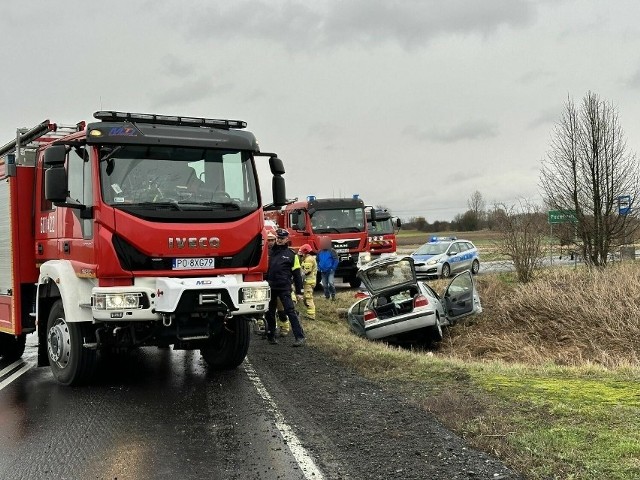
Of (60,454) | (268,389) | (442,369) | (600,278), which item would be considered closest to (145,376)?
(268,389)

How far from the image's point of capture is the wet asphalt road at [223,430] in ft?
14.6

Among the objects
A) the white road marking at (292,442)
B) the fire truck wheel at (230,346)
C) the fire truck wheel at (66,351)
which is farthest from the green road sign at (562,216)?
the fire truck wheel at (66,351)

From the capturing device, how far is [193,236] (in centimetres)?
654

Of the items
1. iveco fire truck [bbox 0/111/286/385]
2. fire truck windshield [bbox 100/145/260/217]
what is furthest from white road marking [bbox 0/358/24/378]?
fire truck windshield [bbox 100/145/260/217]

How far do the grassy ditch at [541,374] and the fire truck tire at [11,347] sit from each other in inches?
184

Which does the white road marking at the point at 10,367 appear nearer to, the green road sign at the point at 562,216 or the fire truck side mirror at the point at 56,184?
the fire truck side mirror at the point at 56,184

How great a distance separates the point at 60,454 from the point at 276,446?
5.73 ft

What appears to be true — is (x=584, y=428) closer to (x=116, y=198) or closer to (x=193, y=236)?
(x=193, y=236)

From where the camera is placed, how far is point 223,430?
5426 mm

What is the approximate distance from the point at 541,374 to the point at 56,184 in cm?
619

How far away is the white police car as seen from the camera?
78.4 feet

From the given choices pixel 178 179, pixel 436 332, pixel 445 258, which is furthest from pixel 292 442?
pixel 445 258

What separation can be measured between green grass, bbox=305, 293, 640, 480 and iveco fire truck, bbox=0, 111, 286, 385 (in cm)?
219

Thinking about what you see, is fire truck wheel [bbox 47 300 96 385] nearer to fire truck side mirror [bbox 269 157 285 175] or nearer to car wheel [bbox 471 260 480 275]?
fire truck side mirror [bbox 269 157 285 175]
